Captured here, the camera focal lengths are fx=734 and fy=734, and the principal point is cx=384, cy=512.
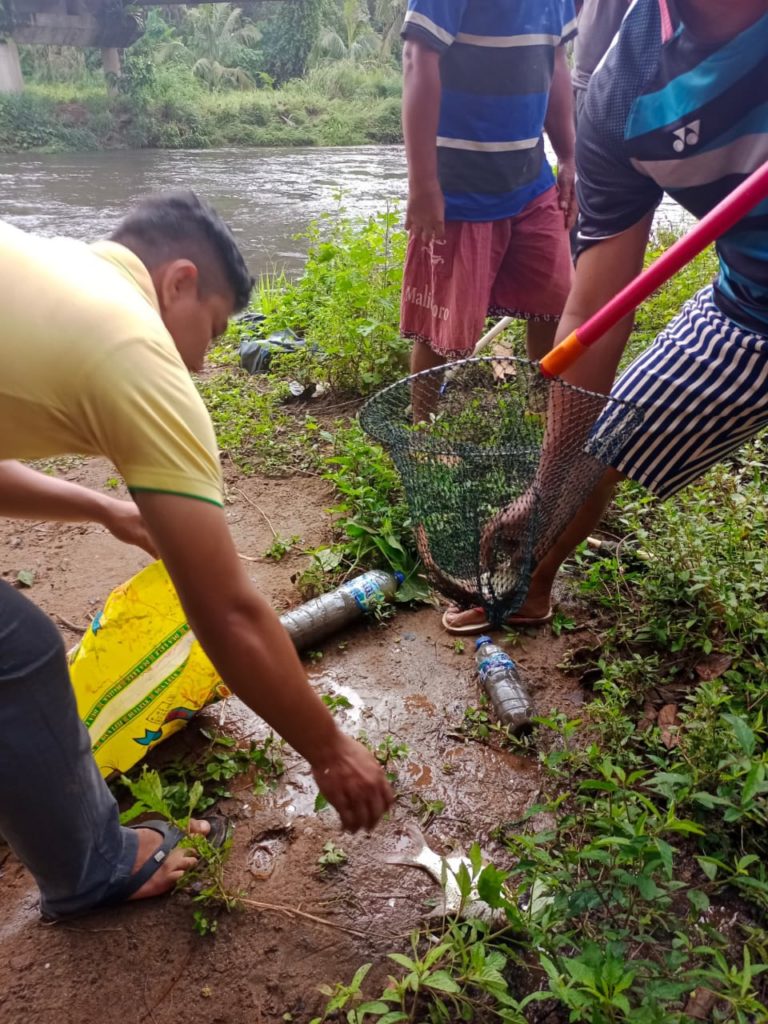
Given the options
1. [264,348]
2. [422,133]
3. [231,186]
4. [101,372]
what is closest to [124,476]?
[101,372]

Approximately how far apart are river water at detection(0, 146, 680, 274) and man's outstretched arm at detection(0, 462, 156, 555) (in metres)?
5.51

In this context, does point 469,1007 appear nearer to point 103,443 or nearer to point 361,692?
point 361,692

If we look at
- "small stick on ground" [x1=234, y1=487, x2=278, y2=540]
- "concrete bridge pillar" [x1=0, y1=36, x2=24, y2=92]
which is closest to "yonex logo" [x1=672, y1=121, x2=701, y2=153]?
"small stick on ground" [x1=234, y1=487, x2=278, y2=540]

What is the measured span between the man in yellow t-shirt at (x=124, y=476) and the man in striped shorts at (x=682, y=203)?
1132mm

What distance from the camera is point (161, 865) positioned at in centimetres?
172

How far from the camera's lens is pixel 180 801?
1910 millimetres

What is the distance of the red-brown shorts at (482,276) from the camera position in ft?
9.46

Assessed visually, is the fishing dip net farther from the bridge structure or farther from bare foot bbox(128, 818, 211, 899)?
the bridge structure

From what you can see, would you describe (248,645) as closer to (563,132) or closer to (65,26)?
(563,132)

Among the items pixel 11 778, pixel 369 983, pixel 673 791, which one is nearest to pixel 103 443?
pixel 11 778

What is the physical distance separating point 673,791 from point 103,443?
4.65 feet

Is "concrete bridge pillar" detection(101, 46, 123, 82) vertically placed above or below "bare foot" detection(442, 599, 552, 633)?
above

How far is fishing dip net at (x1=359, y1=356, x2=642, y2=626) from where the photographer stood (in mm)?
2084

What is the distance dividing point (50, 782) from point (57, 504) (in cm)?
62
